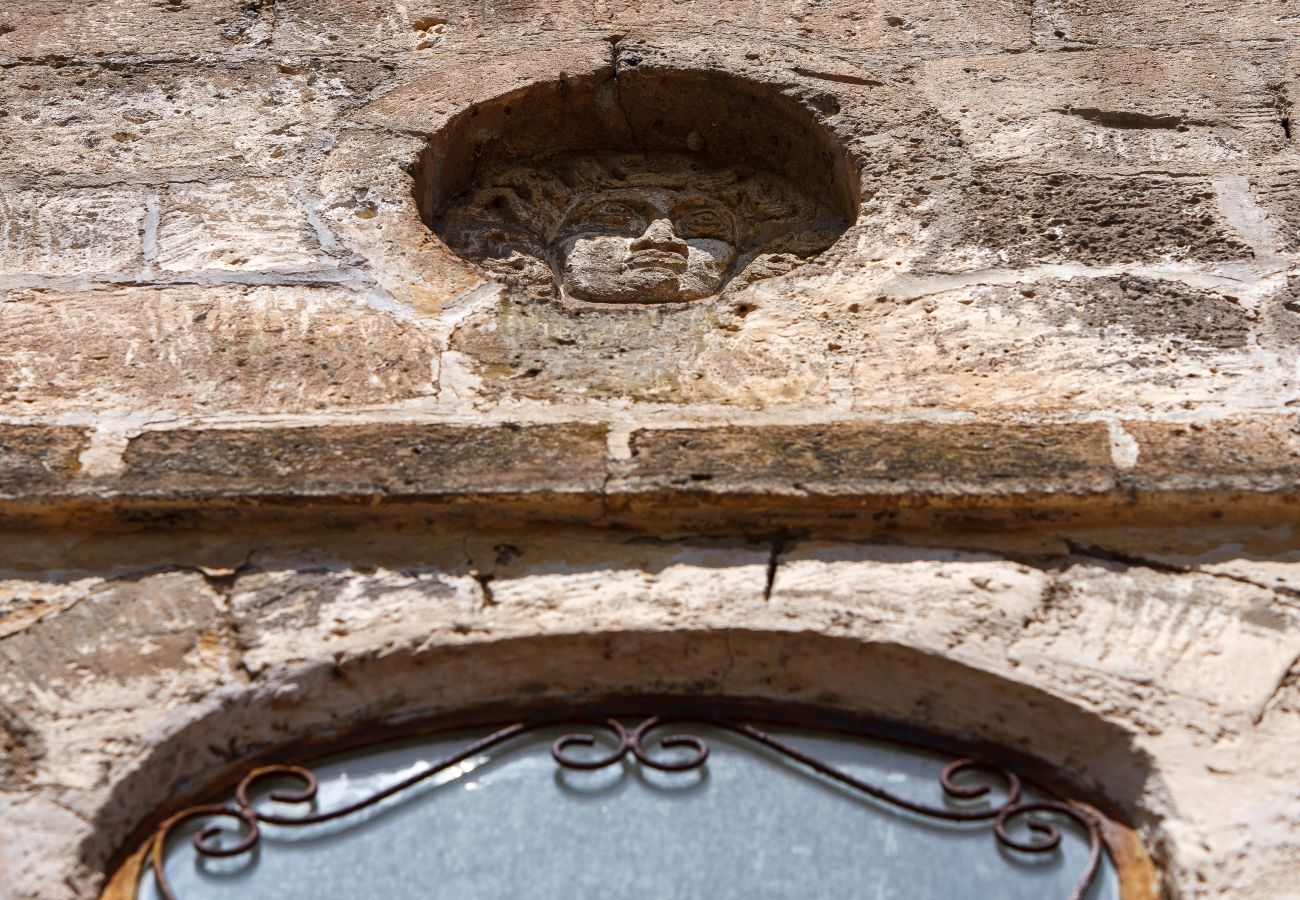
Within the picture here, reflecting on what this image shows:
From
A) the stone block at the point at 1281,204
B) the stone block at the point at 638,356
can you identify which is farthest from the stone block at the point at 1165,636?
the stone block at the point at 1281,204

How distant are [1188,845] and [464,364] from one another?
4.98 feet

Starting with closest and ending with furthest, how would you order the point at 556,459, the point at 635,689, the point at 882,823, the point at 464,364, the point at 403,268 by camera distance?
the point at 882,823
the point at 635,689
the point at 556,459
the point at 464,364
the point at 403,268

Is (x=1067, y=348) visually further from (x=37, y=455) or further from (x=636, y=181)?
(x=37, y=455)

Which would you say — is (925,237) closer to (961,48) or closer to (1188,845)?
(961,48)

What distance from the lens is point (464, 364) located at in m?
3.16

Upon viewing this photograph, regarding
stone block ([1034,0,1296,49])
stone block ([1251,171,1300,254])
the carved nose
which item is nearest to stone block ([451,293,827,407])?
the carved nose

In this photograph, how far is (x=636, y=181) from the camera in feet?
13.0

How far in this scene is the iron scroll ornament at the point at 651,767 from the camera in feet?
7.90

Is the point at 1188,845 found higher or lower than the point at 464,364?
lower

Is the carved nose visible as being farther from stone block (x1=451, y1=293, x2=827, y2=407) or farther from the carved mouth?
stone block (x1=451, y1=293, x2=827, y2=407)

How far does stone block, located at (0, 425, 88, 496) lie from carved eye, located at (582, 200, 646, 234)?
129cm

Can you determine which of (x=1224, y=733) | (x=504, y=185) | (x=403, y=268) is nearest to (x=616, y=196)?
(x=504, y=185)

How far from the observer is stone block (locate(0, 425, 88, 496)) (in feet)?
9.36

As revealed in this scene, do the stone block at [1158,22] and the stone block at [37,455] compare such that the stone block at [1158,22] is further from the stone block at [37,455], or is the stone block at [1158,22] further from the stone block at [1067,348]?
the stone block at [37,455]
